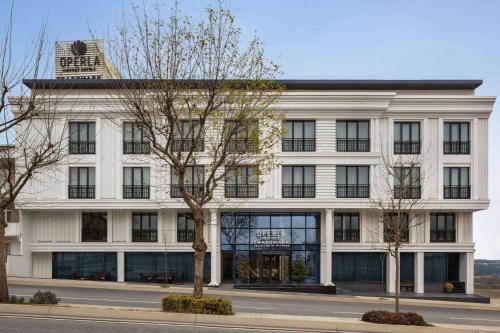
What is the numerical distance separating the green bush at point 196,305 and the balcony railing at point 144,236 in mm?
21453

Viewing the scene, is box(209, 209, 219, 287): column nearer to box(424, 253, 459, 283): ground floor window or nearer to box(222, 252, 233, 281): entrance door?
box(222, 252, 233, 281): entrance door

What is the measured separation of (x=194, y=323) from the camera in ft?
54.1

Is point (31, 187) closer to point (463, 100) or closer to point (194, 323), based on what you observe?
point (194, 323)

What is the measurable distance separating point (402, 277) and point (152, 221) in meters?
19.7

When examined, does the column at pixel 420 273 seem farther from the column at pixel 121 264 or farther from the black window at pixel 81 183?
the black window at pixel 81 183

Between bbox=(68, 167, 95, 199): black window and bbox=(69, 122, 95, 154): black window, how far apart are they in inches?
53.1

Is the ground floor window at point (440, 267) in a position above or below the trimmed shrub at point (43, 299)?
below

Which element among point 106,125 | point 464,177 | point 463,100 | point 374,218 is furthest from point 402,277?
point 106,125

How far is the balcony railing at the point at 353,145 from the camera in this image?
37.3 metres

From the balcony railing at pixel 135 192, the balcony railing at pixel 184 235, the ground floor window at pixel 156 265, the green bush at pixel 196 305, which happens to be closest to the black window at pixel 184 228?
the balcony railing at pixel 184 235

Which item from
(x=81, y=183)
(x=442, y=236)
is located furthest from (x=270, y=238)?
(x=81, y=183)

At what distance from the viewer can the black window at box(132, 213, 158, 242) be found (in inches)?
1524

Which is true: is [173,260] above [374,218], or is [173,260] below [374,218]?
below

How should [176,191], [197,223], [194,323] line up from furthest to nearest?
[176,191]
[197,223]
[194,323]
